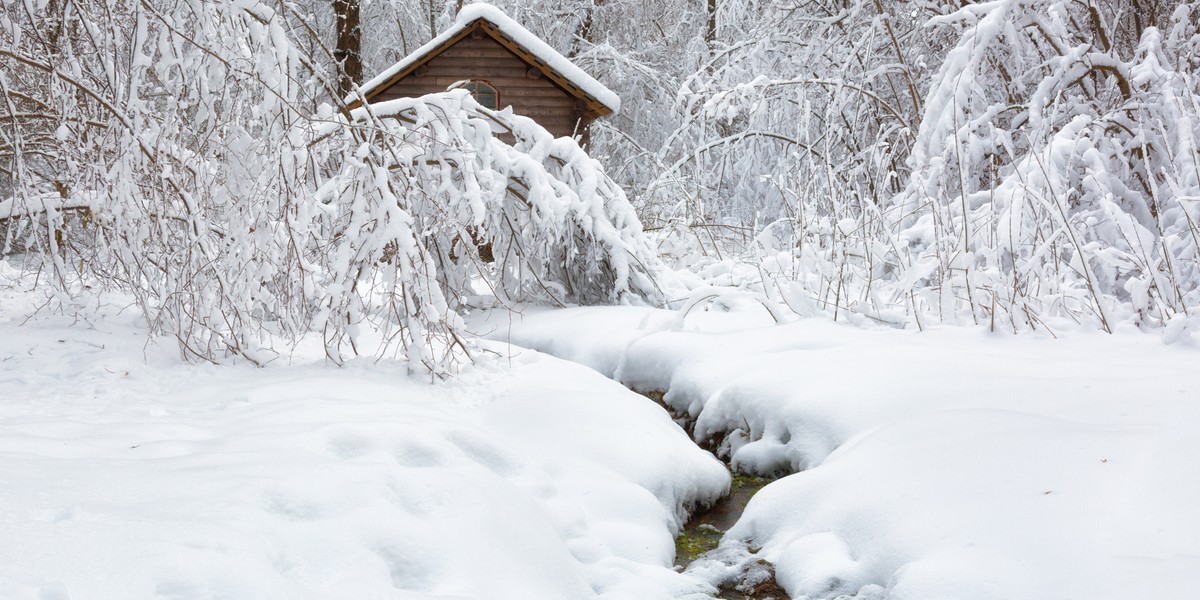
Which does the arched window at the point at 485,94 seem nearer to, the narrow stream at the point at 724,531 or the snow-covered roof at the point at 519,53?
the snow-covered roof at the point at 519,53

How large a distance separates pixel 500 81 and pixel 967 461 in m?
12.4

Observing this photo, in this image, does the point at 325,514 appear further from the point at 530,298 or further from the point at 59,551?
the point at 530,298

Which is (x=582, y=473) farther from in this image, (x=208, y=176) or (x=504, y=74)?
(x=504, y=74)

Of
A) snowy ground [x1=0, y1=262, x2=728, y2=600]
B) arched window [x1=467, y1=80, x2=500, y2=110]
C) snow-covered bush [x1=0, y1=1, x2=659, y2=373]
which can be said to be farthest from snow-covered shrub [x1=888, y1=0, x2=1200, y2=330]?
arched window [x1=467, y1=80, x2=500, y2=110]

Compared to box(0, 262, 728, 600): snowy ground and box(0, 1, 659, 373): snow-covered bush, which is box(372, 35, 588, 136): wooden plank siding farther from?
box(0, 262, 728, 600): snowy ground

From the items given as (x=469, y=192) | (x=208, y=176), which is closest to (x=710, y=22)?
(x=469, y=192)

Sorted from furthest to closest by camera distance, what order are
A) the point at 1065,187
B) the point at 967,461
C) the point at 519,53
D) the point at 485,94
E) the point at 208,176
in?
the point at 485,94 → the point at 519,53 → the point at 1065,187 → the point at 208,176 → the point at 967,461

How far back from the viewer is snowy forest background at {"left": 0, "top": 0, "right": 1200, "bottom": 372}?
12.2 ft

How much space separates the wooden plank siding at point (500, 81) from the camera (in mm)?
14156

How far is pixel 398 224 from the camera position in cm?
398

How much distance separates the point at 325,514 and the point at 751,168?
11.1m

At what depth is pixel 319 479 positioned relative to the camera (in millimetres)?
2615

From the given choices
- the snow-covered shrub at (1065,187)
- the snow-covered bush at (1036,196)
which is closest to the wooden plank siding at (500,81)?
the snow-covered bush at (1036,196)

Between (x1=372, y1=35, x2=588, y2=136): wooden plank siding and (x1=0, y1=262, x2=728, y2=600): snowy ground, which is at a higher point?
(x1=372, y1=35, x2=588, y2=136): wooden plank siding
